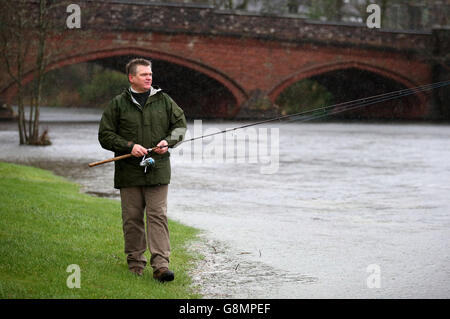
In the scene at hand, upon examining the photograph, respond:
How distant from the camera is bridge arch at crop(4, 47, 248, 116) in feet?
111

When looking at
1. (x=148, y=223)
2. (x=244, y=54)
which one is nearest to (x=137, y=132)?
(x=148, y=223)

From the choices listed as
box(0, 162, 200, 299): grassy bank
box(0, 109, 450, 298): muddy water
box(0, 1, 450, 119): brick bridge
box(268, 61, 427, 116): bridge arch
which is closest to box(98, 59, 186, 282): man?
box(0, 162, 200, 299): grassy bank

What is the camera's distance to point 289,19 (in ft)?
130

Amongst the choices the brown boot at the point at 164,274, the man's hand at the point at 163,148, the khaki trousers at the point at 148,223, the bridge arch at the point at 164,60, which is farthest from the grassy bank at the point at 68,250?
the bridge arch at the point at 164,60

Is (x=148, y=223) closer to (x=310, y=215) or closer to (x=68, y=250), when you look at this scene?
(x=68, y=250)

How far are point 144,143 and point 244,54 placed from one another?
33.3 m

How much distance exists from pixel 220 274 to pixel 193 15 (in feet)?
105

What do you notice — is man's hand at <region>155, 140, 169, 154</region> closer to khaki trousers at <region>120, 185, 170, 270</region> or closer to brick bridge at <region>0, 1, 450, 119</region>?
khaki trousers at <region>120, 185, 170, 270</region>

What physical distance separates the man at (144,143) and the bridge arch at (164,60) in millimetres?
27815

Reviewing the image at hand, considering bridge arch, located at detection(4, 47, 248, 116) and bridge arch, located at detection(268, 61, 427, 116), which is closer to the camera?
bridge arch, located at detection(4, 47, 248, 116)

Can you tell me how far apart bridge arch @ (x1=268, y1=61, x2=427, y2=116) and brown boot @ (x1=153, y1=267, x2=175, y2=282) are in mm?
34064

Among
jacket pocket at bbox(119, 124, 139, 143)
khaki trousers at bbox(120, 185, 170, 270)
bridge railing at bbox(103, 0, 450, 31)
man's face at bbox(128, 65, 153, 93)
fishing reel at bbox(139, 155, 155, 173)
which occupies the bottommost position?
khaki trousers at bbox(120, 185, 170, 270)

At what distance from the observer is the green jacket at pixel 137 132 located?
5961mm

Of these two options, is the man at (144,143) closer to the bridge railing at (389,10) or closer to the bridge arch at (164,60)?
the bridge arch at (164,60)
